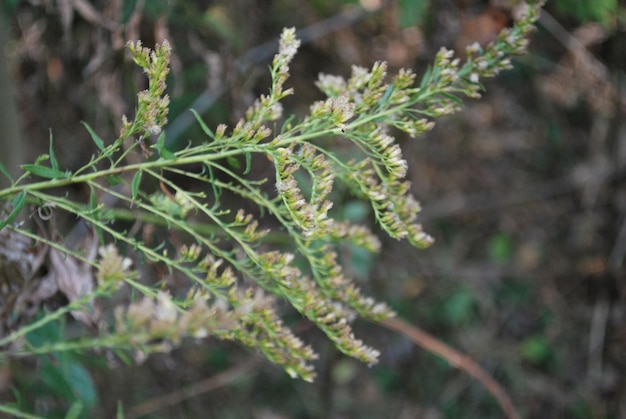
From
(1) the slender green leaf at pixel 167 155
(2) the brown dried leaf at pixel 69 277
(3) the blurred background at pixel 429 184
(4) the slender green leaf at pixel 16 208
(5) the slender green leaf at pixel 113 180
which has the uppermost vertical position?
(3) the blurred background at pixel 429 184

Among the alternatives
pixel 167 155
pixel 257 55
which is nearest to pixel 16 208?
pixel 167 155

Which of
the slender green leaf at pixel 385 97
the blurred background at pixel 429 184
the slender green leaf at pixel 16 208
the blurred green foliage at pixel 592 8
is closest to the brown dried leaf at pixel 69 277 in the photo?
the blurred background at pixel 429 184

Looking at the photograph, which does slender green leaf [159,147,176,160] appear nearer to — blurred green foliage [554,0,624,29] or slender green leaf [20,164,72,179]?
slender green leaf [20,164,72,179]

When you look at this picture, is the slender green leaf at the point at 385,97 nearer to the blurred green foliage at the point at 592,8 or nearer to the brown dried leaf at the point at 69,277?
the brown dried leaf at the point at 69,277

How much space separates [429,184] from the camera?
318 cm

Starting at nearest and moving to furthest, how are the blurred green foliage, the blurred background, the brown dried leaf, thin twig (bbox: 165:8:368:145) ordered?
the brown dried leaf
the blurred green foliage
the blurred background
thin twig (bbox: 165:8:368:145)

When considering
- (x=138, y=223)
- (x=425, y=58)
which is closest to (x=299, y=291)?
(x=138, y=223)

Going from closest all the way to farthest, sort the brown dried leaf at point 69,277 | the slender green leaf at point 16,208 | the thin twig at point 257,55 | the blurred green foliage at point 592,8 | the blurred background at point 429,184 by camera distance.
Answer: the slender green leaf at point 16,208 → the brown dried leaf at point 69,277 → the blurred green foliage at point 592,8 → the blurred background at point 429,184 → the thin twig at point 257,55

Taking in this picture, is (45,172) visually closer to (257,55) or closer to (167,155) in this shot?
(167,155)

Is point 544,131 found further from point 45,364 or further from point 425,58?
point 45,364

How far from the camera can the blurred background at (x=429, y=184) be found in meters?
1.82

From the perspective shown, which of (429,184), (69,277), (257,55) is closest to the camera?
(69,277)

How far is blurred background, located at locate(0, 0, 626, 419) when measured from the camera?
5.96 feet

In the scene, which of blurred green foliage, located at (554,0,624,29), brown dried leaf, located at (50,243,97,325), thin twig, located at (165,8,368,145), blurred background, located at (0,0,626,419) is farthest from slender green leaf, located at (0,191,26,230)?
blurred green foliage, located at (554,0,624,29)
